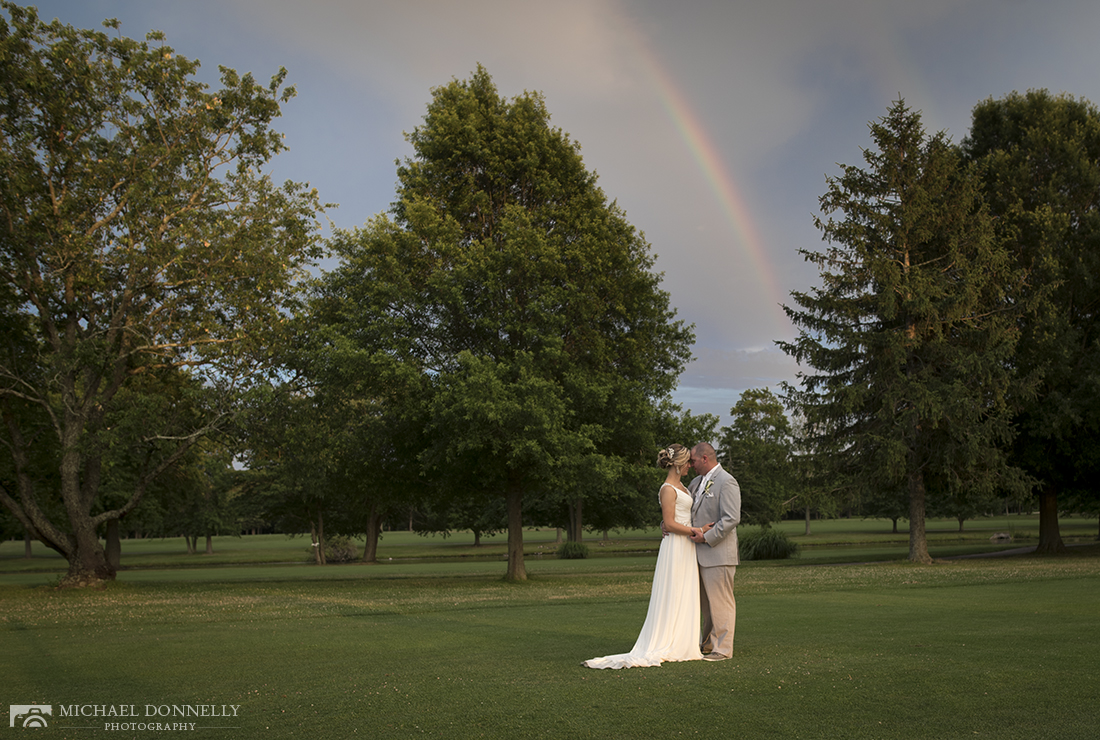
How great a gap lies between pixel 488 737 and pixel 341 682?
314 cm

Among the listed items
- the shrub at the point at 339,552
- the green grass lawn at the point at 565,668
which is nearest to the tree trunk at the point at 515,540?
the green grass lawn at the point at 565,668

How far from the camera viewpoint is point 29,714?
7.14 m

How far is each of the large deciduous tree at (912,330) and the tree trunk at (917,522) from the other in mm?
55

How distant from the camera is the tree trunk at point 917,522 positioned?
32844mm

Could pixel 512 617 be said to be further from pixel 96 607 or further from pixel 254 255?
pixel 254 255

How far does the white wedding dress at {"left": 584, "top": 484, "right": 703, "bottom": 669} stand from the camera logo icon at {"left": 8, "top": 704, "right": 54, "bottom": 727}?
514 cm

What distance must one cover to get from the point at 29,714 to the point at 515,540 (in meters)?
21.6

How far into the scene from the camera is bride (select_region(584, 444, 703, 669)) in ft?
30.3

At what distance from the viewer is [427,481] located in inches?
1136

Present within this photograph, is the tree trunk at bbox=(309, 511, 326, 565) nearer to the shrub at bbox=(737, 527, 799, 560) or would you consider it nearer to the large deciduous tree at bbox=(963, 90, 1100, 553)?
the shrub at bbox=(737, 527, 799, 560)

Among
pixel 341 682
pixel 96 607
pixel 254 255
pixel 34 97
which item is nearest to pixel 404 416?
pixel 254 255

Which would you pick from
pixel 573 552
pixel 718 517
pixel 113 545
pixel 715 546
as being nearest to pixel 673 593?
pixel 715 546

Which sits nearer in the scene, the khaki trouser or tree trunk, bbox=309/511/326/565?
the khaki trouser

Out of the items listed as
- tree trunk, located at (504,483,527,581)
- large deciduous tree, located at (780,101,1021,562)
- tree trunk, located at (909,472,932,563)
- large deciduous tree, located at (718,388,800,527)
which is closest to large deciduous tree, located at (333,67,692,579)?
tree trunk, located at (504,483,527,581)
